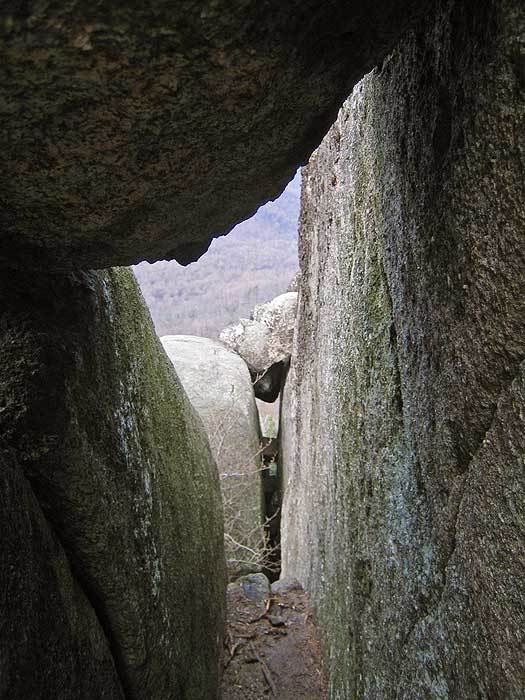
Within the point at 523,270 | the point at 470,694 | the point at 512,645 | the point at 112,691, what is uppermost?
the point at 523,270

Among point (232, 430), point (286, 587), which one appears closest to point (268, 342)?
point (232, 430)

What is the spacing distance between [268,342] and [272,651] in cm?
451

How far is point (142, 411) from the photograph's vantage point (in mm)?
→ 1413

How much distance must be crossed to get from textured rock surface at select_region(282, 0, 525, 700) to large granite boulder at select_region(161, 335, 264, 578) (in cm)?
391

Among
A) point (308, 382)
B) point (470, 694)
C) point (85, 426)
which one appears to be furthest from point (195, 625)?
point (308, 382)

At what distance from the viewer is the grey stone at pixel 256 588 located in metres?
3.21

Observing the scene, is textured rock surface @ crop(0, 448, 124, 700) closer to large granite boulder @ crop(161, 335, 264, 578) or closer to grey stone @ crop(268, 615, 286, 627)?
grey stone @ crop(268, 615, 286, 627)

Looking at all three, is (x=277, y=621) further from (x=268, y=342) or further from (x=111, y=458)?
(x=268, y=342)

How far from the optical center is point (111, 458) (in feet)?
3.69

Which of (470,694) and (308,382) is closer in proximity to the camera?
Result: (470,694)

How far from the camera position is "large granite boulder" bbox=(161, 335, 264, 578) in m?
5.65

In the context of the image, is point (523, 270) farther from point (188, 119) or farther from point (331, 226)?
point (331, 226)

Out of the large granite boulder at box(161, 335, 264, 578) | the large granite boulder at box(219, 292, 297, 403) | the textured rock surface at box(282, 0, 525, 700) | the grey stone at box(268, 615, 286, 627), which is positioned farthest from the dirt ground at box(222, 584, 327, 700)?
the large granite boulder at box(219, 292, 297, 403)

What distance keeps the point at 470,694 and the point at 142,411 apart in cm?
92
